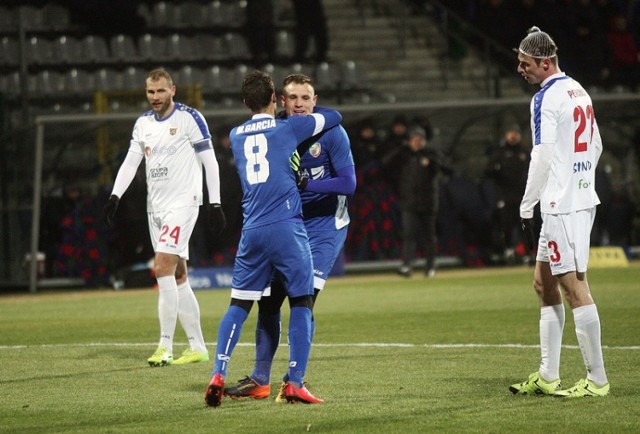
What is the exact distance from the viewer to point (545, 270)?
7.67 m

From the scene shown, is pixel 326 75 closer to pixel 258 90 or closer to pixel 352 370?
pixel 352 370

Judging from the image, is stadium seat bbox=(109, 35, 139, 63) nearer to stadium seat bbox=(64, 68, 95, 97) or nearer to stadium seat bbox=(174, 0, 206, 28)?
stadium seat bbox=(64, 68, 95, 97)

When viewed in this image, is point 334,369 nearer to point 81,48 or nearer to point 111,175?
point 111,175

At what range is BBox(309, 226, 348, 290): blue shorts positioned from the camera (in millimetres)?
8039

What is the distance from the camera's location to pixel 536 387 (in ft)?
25.1

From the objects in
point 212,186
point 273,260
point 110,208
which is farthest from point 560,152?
point 110,208

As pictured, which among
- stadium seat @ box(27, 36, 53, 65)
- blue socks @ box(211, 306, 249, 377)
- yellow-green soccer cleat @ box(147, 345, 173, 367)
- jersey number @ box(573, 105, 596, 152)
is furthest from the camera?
stadium seat @ box(27, 36, 53, 65)

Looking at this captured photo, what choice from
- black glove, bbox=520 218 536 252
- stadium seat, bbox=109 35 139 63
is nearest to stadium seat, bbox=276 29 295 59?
stadium seat, bbox=109 35 139 63

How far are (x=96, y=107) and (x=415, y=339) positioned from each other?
11739 mm

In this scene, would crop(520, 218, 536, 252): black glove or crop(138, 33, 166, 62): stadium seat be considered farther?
crop(138, 33, 166, 62): stadium seat

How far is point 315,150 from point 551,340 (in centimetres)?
202

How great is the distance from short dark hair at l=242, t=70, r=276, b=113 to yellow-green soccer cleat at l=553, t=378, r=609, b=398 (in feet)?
8.65

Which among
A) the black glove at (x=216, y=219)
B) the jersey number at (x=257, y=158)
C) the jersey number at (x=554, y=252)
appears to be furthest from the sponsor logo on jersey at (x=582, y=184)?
the black glove at (x=216, y=219)

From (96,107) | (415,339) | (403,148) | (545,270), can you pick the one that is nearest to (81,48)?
(96,107)
